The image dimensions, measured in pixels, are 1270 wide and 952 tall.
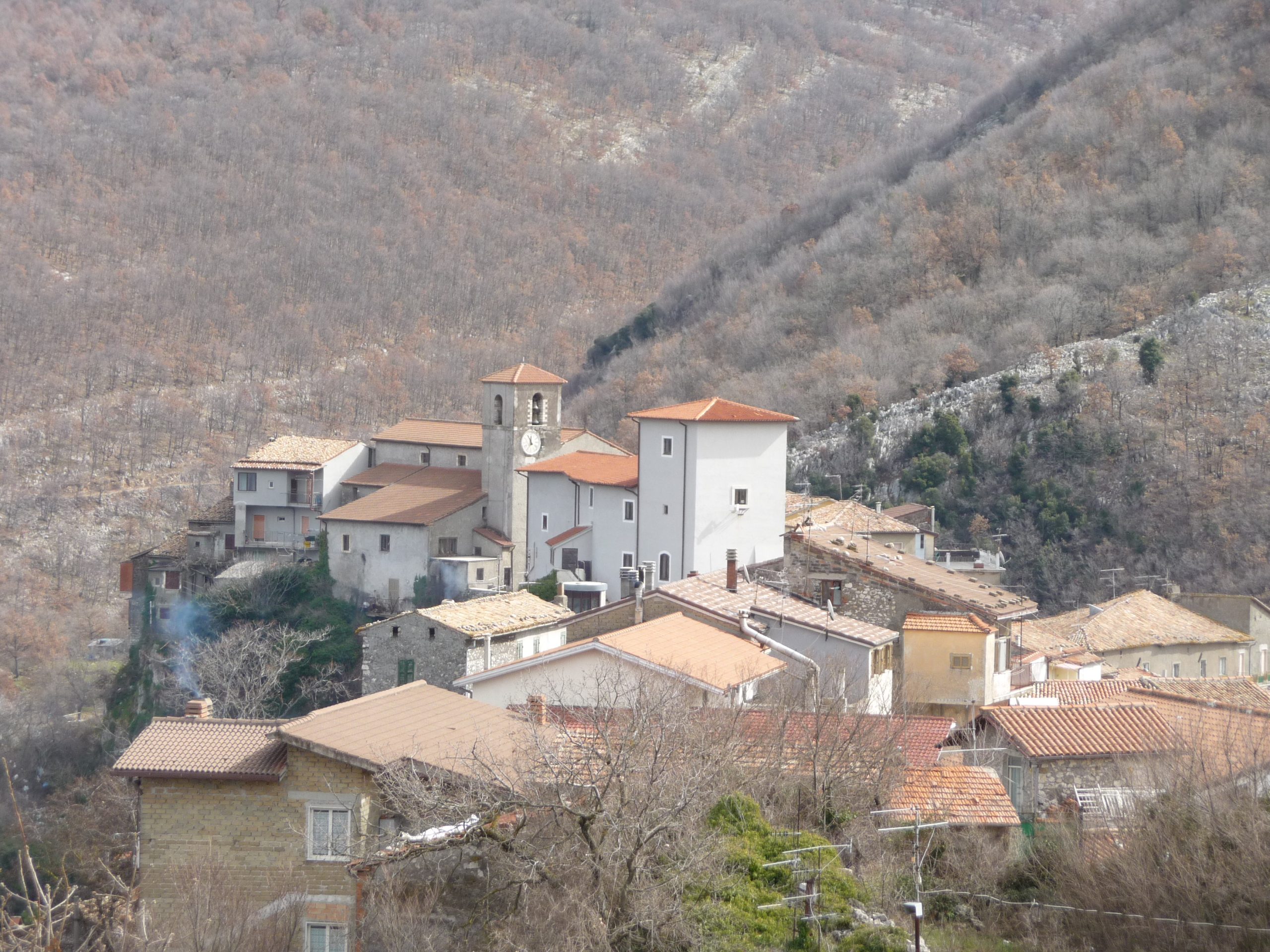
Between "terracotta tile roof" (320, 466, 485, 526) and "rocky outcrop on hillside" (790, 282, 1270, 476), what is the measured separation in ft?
46.3

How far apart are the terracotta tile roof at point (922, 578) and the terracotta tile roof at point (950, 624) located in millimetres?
877

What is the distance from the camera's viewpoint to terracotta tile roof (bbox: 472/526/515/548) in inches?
1978

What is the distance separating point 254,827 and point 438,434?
3852 centimetres

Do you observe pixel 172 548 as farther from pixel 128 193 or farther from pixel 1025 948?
pixel 128 193

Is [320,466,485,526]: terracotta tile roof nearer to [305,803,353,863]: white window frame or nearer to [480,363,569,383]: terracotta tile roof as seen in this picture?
[480,363,569,383]: terracotta tile roof

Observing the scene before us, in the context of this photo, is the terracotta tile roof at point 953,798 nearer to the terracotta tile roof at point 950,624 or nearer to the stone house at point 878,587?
the terracotta tile roof at point 950,624

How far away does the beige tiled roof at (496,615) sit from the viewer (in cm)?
3584

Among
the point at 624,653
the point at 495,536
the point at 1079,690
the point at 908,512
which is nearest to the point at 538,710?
the point at 624,653

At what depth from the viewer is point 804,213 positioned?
102m

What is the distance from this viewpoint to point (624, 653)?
25.8 metres

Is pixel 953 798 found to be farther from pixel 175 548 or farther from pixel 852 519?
pixel 175 548

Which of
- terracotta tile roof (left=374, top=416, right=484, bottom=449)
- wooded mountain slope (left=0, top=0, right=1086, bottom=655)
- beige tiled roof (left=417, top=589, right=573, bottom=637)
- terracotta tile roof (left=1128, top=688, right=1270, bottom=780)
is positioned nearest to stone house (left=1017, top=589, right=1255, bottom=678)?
beige tiled roof (left=417, top=589, right=573, bottom=637)

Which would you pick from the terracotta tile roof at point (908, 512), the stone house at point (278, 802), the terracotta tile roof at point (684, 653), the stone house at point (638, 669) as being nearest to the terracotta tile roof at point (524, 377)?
the terracotta tile roof at point (908, 512)

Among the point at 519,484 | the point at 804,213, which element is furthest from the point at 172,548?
the point at 804,213
